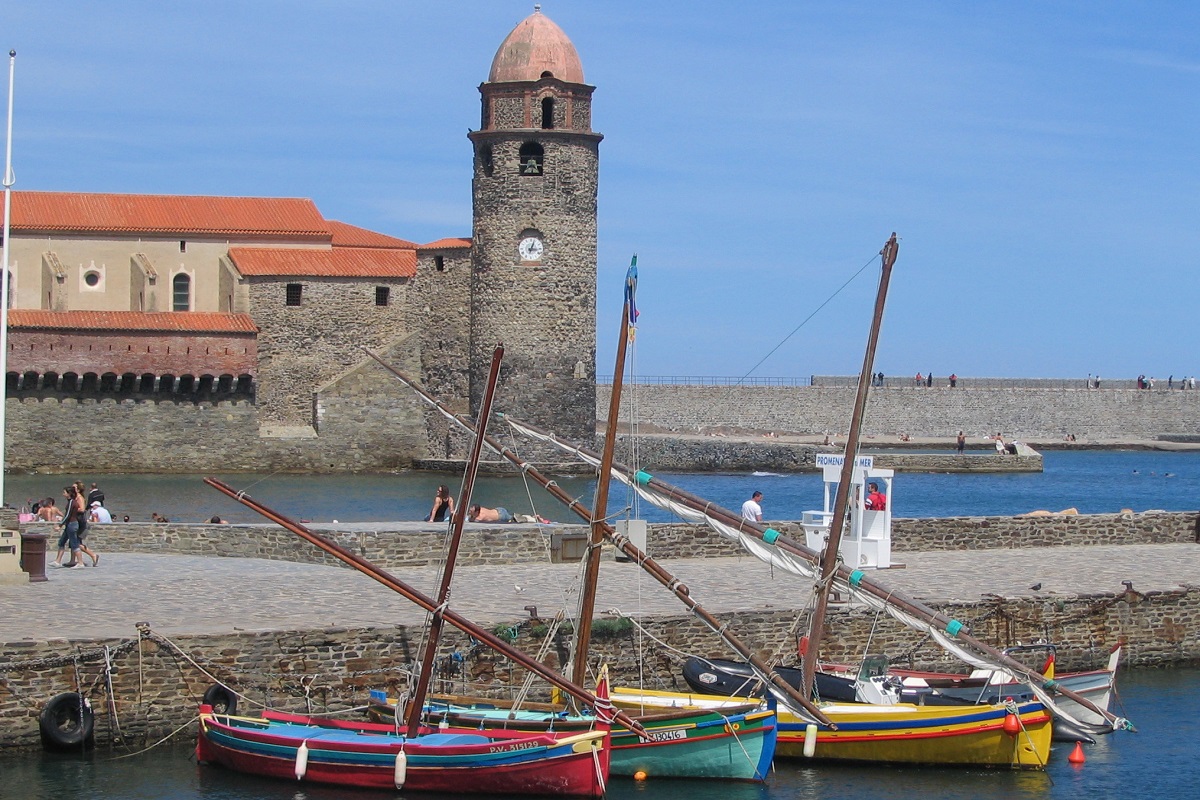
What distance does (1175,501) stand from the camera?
49.3 meters

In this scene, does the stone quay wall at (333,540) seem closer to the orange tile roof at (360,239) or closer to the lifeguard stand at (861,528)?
the lifeguard stand at (861,528)

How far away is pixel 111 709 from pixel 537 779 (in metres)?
3.56

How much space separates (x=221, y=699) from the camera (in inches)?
583

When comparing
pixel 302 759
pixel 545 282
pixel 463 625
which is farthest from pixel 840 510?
pixel 545 282

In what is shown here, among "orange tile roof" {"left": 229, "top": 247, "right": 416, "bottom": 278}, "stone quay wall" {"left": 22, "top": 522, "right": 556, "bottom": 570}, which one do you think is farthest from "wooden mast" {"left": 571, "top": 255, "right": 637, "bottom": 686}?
"orange tile roof" {"left": 229, "top": 247, "right": 416, "bottom": 278}

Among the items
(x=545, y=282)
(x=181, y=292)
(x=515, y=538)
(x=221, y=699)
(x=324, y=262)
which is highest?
(x=324, y=262)

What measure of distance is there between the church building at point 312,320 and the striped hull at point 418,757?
35.5 m

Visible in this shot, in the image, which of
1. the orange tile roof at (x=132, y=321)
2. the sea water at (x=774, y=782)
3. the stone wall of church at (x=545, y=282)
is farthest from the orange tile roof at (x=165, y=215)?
the sea water at (x=774, y=782)

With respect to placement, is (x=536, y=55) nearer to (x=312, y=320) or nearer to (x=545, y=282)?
(x=545, y=282)

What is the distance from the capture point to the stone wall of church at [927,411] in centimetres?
7150

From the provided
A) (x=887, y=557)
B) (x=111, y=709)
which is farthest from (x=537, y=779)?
(x=887, y=557)

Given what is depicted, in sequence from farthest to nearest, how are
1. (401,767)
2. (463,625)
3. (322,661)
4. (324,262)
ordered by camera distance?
(324,262)
(322,661)
(463,625)
(401,767)

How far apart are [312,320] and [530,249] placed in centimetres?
673

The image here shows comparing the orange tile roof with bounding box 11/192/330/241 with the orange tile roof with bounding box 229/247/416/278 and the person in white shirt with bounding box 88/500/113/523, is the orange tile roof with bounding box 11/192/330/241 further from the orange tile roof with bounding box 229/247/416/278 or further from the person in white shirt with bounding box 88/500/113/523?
the person in white shirt with bounding box 88/500/113/523
